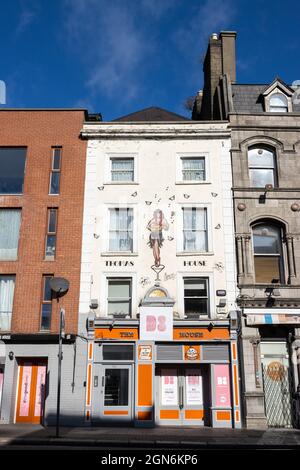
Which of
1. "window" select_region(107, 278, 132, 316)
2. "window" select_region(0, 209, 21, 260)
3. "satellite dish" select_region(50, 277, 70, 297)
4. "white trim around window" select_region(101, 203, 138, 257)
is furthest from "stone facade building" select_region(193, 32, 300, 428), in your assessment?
"window" select_region(0, 209, 21, 260)

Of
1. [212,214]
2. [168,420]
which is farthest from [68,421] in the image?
[212,214]

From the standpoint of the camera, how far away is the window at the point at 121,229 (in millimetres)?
19109

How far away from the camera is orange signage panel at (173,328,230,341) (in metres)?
17.4

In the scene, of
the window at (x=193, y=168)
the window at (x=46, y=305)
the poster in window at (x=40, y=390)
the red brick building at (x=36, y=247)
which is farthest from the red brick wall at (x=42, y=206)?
the window at (x=193, y=168)

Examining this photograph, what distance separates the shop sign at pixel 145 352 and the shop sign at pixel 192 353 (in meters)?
1.45

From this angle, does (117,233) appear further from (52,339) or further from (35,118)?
(35,118)

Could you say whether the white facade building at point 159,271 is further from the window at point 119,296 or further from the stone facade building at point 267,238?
the stone facade building at point 267,238

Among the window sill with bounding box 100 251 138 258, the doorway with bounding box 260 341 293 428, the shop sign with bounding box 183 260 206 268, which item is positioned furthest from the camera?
the window sill with bounding box 100 251 138 258

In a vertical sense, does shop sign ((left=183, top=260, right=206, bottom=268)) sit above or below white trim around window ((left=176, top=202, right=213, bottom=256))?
below

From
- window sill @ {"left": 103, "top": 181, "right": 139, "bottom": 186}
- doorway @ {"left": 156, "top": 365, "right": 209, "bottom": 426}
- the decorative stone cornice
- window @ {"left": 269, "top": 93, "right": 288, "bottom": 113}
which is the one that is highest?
window @ {"left": 269, "top": 93, "right": 288, "bottom": 113}

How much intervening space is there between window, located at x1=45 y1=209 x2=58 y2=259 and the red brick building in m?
0.04

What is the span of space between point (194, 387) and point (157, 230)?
6676 millimetres

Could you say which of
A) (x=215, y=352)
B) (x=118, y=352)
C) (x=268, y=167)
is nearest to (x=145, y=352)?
(x=118, y=352)

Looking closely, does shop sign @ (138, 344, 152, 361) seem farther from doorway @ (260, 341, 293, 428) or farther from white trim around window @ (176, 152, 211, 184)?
white trim around window @ (176, 152, 211, 184)
